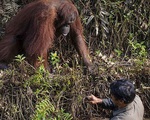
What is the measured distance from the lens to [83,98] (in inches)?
188

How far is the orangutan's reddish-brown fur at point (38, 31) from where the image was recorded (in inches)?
193

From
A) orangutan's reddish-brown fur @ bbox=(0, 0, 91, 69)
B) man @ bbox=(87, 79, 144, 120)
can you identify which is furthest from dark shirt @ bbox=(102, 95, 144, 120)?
orangutan's reddish-brown fur @ bbox=(0, 0, 91, 69)

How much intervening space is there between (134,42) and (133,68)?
2.26ft

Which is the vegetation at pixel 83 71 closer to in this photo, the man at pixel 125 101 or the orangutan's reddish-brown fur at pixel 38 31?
the orangutan's reddish-brown fur at pixel 38 31

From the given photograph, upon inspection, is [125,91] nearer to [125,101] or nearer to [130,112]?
[125,101]

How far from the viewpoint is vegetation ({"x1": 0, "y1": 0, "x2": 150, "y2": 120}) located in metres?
4.49

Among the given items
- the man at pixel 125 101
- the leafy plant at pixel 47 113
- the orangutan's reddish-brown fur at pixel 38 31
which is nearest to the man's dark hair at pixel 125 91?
the man at pixel 125 101

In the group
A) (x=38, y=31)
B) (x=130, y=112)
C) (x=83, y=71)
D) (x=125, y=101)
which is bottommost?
(x=83, y=71)

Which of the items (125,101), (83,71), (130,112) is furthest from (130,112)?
(83,71)

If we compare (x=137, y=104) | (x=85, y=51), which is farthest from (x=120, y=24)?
(x=137, y=104)

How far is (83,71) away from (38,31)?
0.63 meters

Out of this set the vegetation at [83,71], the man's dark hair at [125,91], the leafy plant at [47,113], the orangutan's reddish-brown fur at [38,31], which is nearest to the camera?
the man's dark hair at [125,91]

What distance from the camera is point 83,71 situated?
199 inches

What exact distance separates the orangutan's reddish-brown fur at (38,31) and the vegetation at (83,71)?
0.57 feet
